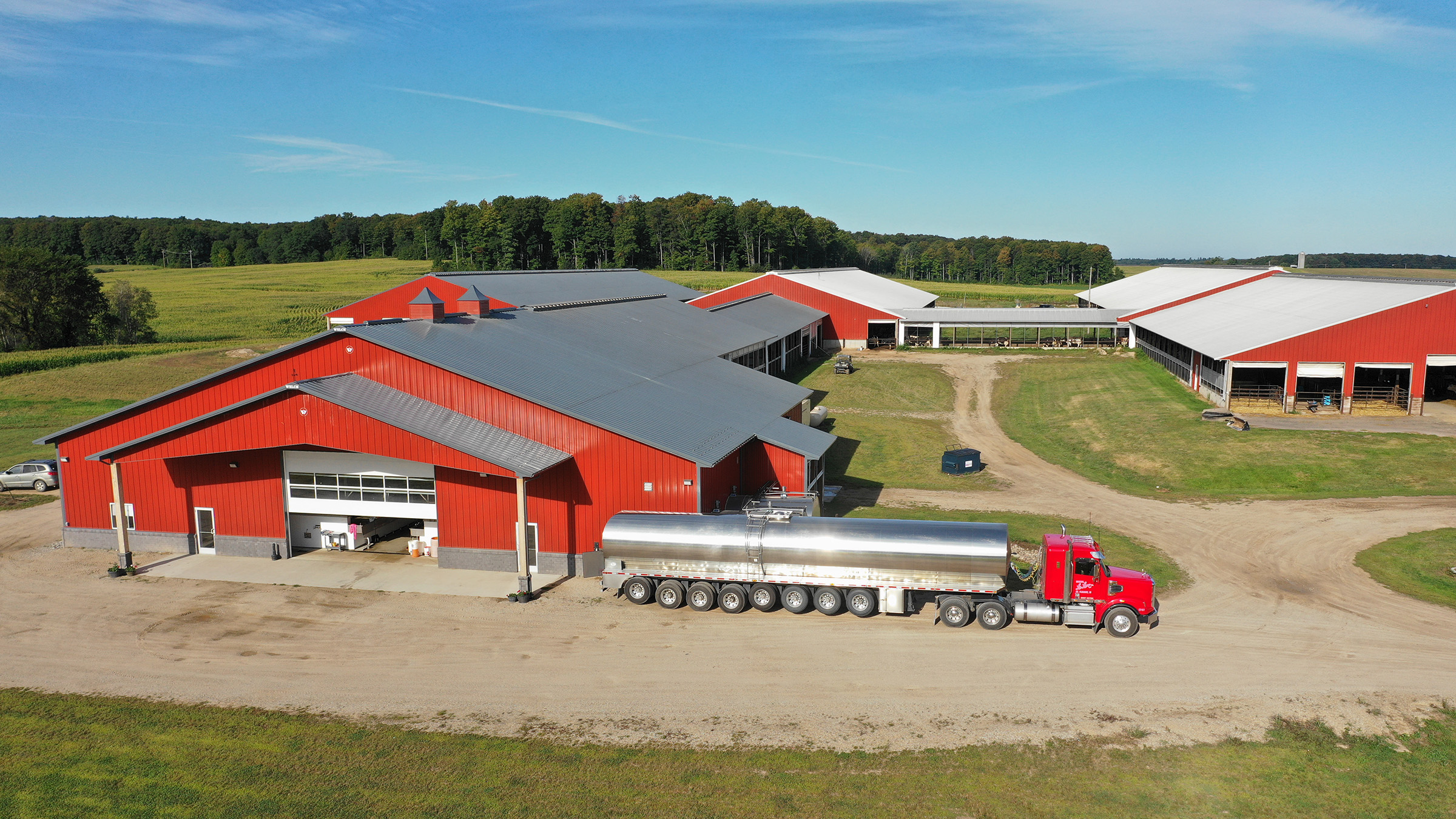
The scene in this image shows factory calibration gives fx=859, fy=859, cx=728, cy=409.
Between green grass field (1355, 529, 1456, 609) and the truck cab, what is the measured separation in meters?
9.98

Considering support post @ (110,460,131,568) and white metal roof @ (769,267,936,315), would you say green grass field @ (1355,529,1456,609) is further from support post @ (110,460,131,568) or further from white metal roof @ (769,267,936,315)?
white metal roof @ (769,267,936,315)

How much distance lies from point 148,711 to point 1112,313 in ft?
291

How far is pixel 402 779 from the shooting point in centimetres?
1705

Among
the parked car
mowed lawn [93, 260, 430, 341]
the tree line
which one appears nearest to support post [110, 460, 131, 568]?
the parked car

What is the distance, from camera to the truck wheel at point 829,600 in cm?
2534

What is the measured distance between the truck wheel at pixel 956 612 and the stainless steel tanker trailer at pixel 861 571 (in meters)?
0.02

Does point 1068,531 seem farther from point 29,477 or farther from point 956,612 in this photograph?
point 29,477

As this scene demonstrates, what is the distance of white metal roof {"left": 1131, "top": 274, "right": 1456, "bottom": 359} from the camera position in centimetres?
5394

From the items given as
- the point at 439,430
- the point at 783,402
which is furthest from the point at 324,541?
the point at 783,402

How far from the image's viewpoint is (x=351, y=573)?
3048 cm

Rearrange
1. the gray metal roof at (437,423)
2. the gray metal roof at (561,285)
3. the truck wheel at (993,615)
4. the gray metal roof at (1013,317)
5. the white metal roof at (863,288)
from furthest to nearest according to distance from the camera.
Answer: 1. the white metal roof at (863,288)
2. the gray metal roof at (1013,317)
3. the gray metal roof at (561,285)
4. the gray metal roof at (437,423)
5. the truck wheel at (993,615)

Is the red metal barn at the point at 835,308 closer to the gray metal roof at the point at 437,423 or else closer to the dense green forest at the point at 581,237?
the gray metal roof at the point at 437,423

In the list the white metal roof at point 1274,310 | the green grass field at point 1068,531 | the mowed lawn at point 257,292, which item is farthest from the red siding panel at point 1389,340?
the mowed lawn at point 257,292

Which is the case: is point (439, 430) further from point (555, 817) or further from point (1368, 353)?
point (1368, 353)
